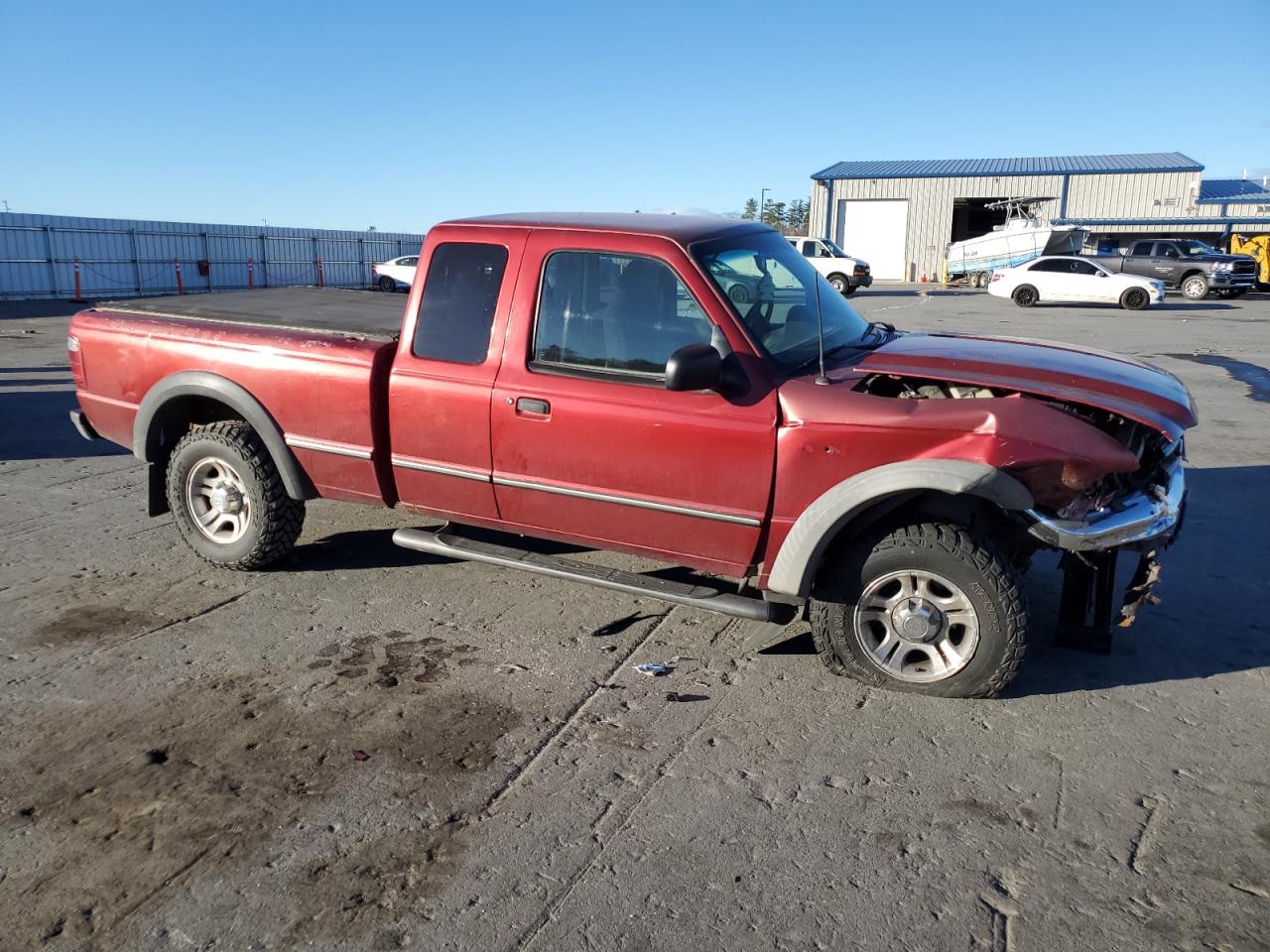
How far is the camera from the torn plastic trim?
12.1ft

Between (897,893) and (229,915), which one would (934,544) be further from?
(229,915)

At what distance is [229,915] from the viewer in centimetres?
277

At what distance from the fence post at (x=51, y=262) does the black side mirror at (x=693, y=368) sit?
28.3m

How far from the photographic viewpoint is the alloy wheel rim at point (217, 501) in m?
5.34

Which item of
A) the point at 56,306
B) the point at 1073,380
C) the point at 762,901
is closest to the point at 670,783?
the point at 762,901

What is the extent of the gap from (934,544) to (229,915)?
2.76 m

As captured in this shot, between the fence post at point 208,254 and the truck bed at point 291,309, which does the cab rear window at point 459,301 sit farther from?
the fence post at point 208,254

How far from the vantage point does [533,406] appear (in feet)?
14.4

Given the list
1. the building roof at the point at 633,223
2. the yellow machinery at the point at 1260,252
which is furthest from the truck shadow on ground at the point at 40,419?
the yellow machinery at the point at 1260,252

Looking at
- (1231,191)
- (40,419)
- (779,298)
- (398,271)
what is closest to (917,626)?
(779,298)

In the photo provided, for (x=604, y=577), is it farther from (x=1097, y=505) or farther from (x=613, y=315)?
(x=1097, y=505)

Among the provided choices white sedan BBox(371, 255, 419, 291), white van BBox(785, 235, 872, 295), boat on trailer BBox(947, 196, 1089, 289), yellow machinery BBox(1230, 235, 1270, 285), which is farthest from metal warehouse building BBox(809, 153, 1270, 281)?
white sedan BBox(371, 255, 419, 291)

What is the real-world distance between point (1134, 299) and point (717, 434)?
87.5 feet

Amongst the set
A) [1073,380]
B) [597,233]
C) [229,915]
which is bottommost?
[229,915]
